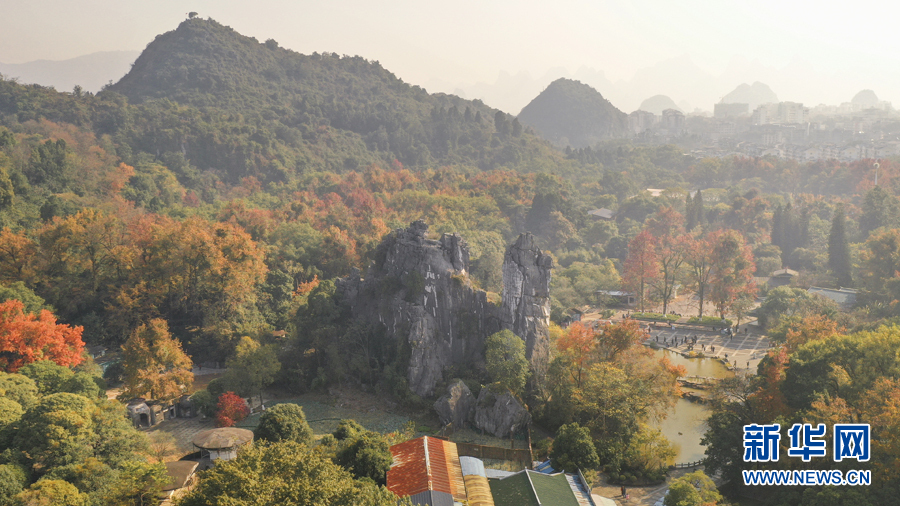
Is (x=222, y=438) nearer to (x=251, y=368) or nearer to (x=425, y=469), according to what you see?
(x=251, y=368)

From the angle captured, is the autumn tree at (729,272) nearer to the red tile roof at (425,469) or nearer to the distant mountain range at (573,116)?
the red tile roof at (425,469)

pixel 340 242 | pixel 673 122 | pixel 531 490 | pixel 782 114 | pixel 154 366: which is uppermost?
pixel 782 114

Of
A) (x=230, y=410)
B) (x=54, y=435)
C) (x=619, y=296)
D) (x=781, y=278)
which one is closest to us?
(x=54, y=435)

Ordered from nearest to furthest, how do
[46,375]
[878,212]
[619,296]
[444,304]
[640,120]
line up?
[46,375] → [444,304] → [619,296] → [878,212] → [640,120]

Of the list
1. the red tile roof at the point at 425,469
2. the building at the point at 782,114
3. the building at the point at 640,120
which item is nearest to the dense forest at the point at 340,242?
the red tile roof at the point at 425,469

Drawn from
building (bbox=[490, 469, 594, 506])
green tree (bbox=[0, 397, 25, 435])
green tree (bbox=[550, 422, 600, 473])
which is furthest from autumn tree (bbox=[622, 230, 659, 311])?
green tree (bbox=[0, 397, 25, 435])

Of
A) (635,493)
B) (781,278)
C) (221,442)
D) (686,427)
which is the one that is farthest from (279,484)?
(781,278)

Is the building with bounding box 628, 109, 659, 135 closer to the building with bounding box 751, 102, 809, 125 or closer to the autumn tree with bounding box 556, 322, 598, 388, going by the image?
the building with bounding box 751, 102, 809, 125
